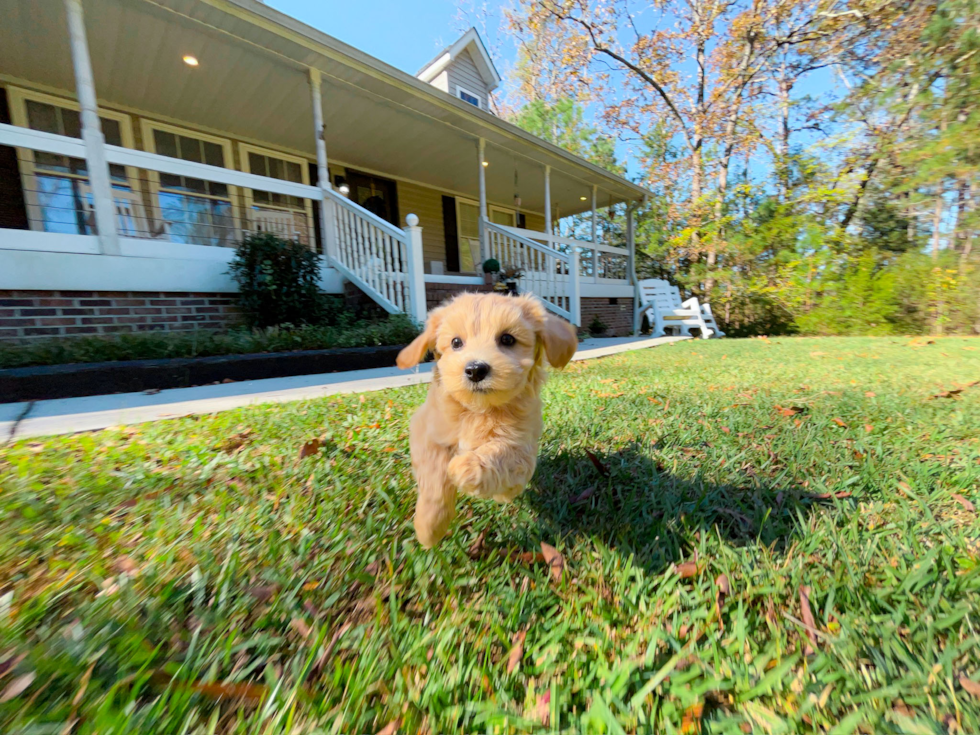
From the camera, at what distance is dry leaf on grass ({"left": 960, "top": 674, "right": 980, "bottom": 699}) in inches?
31.5

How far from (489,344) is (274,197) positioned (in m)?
10.3

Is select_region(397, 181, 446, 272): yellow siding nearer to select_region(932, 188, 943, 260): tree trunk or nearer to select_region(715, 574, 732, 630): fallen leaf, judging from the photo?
select_region(715, 574, 732, 630): fallen leaf

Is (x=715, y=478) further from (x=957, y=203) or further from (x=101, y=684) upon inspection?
(x=957, y=203)

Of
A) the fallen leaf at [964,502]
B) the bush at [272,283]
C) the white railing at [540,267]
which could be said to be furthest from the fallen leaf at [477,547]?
the white railing at [540,267]

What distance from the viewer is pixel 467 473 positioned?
3.91 feet

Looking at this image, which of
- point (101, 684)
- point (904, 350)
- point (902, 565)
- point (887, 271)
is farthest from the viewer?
point (887, 271)

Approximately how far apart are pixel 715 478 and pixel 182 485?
2.23 meters

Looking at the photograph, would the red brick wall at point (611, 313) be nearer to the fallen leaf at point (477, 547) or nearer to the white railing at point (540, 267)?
the white railing at point (540, 267)

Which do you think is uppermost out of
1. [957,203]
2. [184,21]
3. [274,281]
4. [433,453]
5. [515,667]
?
[184,21]

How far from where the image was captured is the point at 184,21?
5.61 m

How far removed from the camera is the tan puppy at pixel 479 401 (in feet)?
4.12

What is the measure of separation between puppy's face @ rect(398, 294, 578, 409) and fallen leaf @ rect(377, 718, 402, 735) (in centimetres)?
80

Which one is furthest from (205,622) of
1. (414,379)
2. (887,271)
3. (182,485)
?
(887,271)

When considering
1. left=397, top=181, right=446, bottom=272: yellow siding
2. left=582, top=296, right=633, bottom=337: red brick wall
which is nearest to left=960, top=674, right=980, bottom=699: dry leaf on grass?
left=582, top=296, right=633, bottom=337: red brick wall
